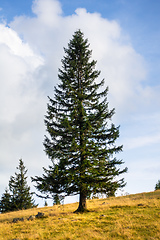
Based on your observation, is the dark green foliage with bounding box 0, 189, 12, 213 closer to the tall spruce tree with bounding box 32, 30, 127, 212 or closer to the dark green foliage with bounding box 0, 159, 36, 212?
the dark green foliage with bounding box 0, 159, 36, 212

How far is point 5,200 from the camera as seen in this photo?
38.3m

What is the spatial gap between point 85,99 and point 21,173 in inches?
1068

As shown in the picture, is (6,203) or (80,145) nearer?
(80,145)

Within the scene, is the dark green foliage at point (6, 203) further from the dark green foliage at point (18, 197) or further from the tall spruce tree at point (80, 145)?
the tall spruce tree at point (80, 145)

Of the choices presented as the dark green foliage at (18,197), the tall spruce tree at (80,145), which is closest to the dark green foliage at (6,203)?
the dark green foliage at (18,197)

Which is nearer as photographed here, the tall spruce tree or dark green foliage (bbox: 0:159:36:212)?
the tall spruce tree

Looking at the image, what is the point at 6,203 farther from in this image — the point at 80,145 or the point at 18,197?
A: the point at 80,145

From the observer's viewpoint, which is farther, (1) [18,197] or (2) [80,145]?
(1) [18,197]

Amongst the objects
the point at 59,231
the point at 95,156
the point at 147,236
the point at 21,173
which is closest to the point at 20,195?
the point at 21,173

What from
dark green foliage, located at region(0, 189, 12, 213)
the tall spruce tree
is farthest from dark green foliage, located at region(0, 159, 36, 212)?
the tall spruce tree

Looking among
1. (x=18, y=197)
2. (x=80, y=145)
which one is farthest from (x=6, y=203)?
(x=80, y=145)

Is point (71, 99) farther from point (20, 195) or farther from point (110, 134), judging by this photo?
point (20, 195)

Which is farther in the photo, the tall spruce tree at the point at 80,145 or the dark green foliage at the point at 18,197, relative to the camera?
the dark green foliage at the point at 18,197

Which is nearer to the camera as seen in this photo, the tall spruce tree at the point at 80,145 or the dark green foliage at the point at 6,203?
the tall spruce tree at the point at 80,145
